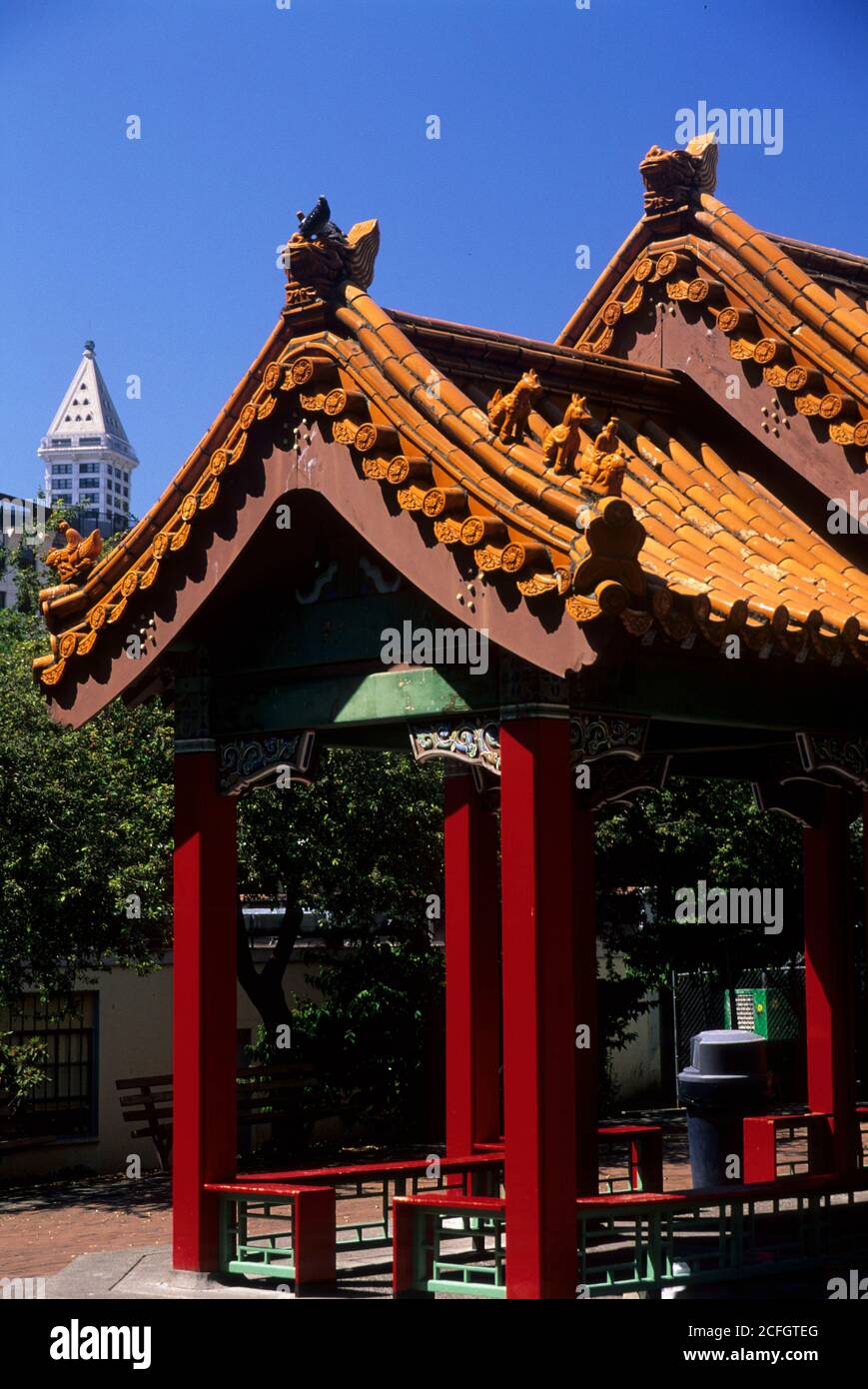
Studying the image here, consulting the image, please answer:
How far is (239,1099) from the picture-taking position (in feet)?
76.2

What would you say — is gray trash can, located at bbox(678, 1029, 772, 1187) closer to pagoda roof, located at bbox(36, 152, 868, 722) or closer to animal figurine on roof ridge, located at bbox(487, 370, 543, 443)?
pagoda roof, located at bbox(36, 152, 868, 722)

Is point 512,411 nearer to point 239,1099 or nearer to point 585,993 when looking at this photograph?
point 585,993

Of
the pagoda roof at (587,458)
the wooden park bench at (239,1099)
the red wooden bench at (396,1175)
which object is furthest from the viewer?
the wooden park bench at (239,1099)

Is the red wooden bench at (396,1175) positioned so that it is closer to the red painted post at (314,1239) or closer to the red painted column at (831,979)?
the red painted post at (314,1239)

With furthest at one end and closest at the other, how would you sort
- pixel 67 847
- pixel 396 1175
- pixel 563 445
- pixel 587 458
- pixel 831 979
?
pixel 67 847 → pixel 831 979 → pixel 396 1175 → pixel 563 445 → pixel 587 458

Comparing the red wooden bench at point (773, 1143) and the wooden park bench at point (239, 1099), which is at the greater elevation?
the red wooden bench at point (773, 1143)

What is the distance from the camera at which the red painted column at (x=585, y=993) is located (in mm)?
12992

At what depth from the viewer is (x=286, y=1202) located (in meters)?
11.0

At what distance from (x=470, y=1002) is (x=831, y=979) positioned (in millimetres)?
3066

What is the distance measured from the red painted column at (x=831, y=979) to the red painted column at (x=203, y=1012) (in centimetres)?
515

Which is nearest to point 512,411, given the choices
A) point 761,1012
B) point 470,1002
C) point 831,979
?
point 470,1002

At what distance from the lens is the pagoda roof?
947 cm

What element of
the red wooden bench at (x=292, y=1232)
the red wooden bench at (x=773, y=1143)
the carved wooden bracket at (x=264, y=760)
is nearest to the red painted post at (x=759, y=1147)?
the red wooden bench at (x=773, y=1143)
